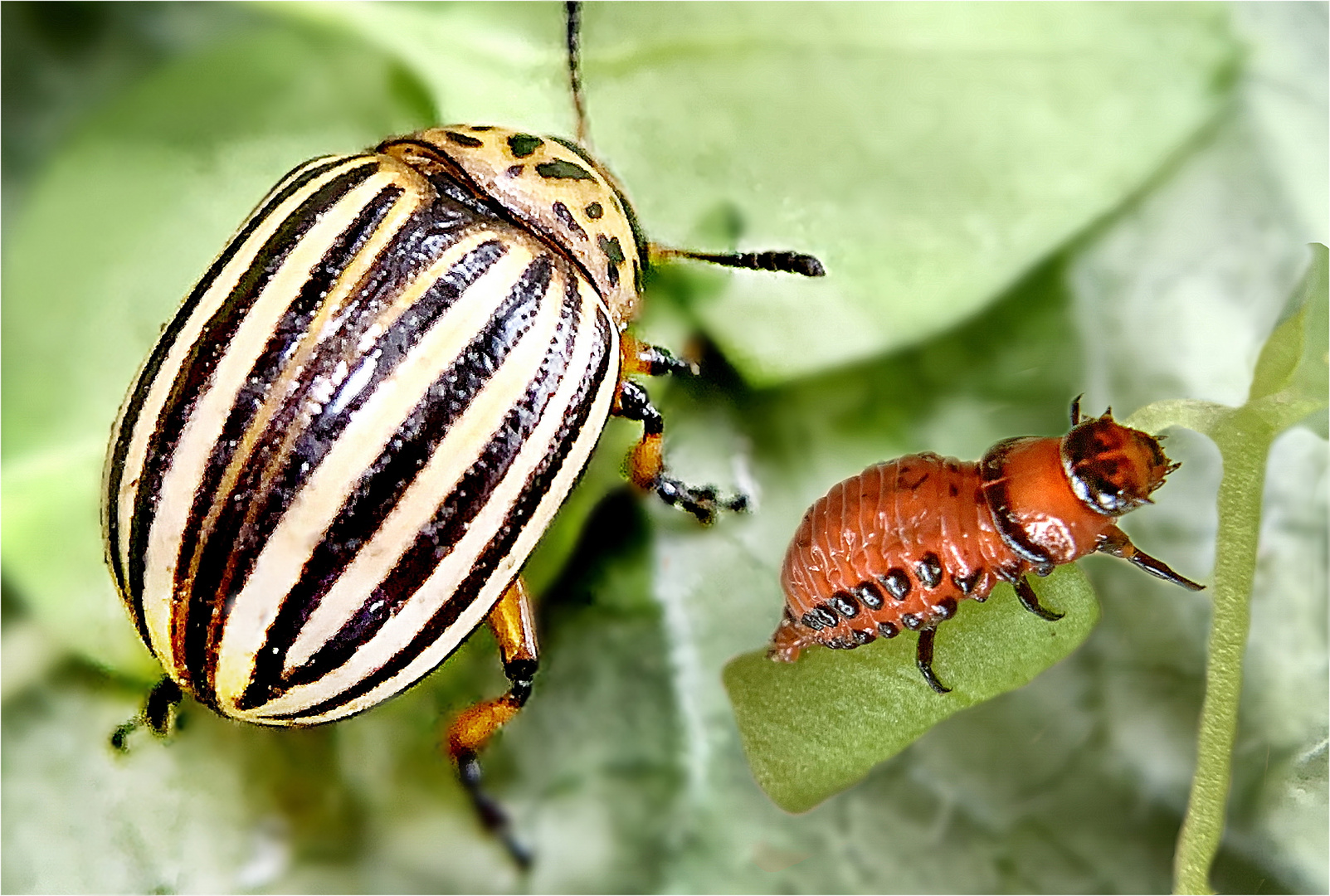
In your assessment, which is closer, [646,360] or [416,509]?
[416,509]

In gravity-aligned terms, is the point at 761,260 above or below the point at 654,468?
above

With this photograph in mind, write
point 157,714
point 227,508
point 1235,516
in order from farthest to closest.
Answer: point 157,714
point 1235,516
point 227,508

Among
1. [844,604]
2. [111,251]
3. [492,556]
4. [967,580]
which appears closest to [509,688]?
[492,556]

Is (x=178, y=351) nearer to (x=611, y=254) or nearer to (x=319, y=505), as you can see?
(x=319, y=505)

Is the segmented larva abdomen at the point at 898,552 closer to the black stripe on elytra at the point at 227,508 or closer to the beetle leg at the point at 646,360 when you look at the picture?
the beetle leg at the point at 646,360

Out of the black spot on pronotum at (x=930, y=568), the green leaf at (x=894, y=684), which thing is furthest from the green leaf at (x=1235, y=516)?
the black spot on pronotum at (x=930, y=568)

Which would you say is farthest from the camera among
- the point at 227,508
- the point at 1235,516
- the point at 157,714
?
the point at 157,714

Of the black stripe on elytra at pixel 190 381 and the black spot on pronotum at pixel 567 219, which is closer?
the black stripe on elytra at pixel 190 381
